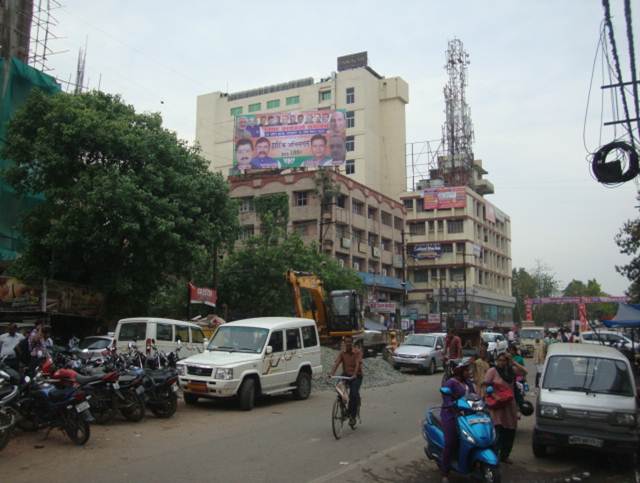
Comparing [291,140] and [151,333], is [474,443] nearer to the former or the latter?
[151,333]

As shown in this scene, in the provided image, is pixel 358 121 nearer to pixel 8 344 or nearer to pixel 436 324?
pixel 436 324

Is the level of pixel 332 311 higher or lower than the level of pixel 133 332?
higher

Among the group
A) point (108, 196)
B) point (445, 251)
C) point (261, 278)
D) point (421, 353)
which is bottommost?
point (421, 353)

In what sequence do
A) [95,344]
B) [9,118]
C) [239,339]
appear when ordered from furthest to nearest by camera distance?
[9,118] → [95,344] → [239,339]

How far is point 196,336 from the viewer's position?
62.7 feet

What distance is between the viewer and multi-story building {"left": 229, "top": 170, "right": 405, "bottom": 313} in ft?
181

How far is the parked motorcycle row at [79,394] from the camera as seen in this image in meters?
9.19

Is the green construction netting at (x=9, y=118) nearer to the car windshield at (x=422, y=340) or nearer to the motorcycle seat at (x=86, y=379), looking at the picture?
the motorcycle seat at (x=86, y=379)

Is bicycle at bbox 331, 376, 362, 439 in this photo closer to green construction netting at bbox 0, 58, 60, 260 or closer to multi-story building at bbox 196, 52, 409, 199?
green construction netting at bbox 0, 58, 60, 260

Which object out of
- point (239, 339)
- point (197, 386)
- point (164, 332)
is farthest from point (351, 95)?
point (197, 386)

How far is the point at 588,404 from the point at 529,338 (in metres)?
31.0

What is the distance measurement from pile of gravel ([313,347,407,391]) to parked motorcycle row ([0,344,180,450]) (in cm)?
646

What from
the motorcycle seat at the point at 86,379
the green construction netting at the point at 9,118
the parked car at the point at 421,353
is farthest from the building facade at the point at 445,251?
the motorcycle seat at the point at 86,379

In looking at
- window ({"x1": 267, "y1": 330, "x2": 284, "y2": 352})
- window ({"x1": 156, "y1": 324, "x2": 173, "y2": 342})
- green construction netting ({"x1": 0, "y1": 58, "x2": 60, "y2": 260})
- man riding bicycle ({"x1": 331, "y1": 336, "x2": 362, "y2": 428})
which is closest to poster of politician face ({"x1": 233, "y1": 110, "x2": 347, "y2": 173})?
green construction netting ({"x1": 0, "y1": 58, "x2": 60, "y2": 260})
